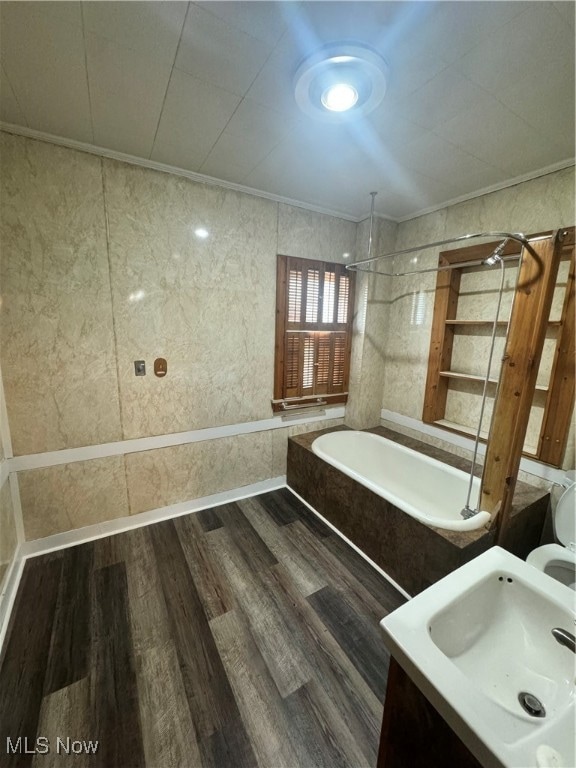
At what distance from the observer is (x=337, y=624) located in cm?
156

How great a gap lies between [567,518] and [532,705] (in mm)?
1311

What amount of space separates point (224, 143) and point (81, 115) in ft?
2.27

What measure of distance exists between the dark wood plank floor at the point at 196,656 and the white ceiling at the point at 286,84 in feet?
8.20

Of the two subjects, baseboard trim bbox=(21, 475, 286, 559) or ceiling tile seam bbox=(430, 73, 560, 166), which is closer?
ceiling tile seam bbox=(430, 73, 560, 166)

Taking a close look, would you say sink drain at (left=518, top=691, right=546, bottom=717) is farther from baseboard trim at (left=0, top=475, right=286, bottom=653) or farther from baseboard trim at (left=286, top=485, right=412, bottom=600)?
baseboard trim at (left=0, top=475, right=286, bottom=653)

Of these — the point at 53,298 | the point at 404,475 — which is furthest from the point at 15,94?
the point at 404,475

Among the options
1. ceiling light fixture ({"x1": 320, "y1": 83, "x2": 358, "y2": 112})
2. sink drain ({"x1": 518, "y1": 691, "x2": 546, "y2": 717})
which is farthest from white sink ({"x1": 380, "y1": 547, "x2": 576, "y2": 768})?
ceiling light fixture ({"x1": 320, "y1": 83, "x2": 358, "y2": 112})

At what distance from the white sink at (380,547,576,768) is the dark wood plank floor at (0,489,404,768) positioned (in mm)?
651

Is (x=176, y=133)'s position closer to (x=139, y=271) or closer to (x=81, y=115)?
(x=81, y=115)

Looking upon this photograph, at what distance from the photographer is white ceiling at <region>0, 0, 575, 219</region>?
96cm

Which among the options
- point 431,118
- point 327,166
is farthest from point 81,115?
point 431,118

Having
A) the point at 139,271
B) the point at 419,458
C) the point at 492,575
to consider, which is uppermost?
the point at 139,271

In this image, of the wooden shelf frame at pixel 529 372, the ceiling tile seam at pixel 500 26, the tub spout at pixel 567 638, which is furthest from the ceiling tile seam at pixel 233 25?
the tub spout at pixel 567 638

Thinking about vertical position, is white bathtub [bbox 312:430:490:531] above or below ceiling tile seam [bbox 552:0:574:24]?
below
